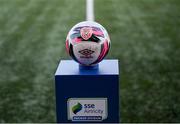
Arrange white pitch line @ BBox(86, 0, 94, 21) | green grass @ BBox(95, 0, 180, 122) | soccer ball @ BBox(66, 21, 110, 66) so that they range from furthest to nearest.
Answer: white pitch line @ BBox(86, 0, 94, 21) → green grass @ BBox(95, 0, 180, 122) → soccer ball @ BBox(66, 21, 110, 66)

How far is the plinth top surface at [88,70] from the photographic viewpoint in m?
4.56

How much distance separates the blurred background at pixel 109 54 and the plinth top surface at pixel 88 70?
1.26 meters

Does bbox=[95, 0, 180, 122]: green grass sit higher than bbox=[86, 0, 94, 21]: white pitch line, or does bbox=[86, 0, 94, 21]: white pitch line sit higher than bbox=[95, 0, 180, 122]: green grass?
bbox=[86, 0, 94, 21]: white pitch line

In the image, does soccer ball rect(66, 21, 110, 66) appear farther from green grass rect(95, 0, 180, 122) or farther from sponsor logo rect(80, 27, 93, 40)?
green grass rect(95, 0, 180, 122)

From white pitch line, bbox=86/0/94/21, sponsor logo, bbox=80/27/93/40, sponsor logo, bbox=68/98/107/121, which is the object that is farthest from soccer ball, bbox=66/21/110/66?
white pitch line, bbox=86/0/94/21

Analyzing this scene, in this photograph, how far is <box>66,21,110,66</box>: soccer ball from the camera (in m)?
4.56

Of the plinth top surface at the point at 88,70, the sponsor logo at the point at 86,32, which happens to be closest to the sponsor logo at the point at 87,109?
the plinth top surface at the point at 88,70

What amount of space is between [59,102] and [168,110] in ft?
6.57

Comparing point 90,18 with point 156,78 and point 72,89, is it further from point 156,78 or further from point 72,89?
point 72,89

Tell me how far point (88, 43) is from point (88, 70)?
303 millimetres

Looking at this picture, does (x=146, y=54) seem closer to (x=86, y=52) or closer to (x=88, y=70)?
(x=88, y=70)

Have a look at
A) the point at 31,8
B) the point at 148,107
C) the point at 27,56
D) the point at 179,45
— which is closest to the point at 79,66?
the point at 148,107

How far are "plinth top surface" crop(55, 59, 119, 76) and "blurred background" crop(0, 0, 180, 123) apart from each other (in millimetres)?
1260

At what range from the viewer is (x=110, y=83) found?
454 centimetres
